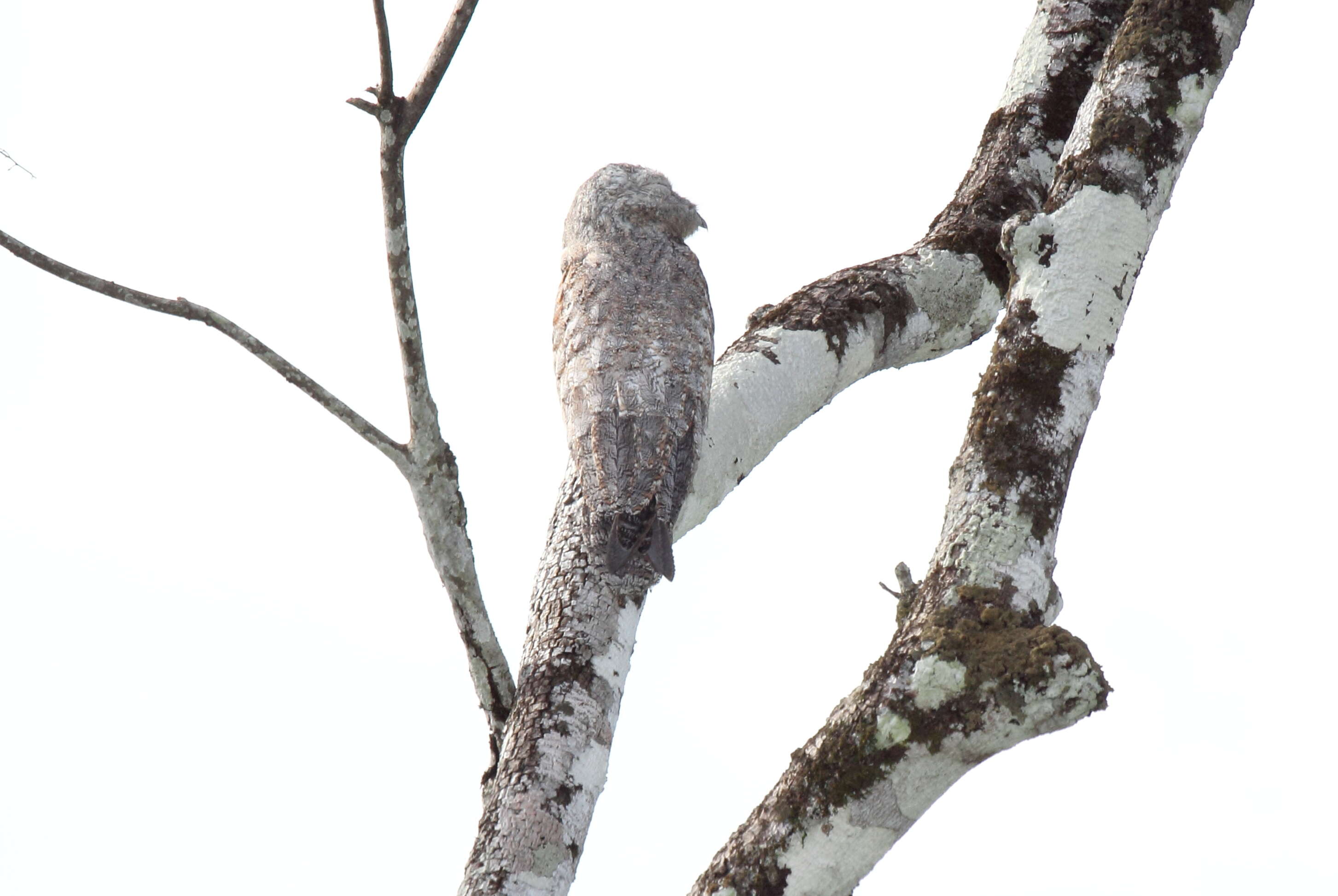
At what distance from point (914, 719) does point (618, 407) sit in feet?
6.14

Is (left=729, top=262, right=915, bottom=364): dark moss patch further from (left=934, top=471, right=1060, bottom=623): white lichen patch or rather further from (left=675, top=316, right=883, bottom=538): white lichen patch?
(left=934, top=471, right=1060, bottom=623): white lichen patch

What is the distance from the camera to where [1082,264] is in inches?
161

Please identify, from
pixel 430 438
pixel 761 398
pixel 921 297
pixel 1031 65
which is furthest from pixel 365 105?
pixel 1031 65

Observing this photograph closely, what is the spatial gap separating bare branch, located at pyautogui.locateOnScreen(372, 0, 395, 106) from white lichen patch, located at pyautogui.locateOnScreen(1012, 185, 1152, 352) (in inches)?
82.4

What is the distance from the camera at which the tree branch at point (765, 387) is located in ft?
12.0

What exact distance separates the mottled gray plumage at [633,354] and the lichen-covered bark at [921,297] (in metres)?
0.18

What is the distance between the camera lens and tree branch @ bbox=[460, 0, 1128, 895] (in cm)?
366

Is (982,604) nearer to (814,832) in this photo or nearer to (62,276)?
(814,832)

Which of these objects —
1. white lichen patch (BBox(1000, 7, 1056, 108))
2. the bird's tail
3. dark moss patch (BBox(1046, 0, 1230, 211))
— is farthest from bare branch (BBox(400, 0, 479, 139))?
white lichen patch (BBox(1000, 7, 1056, 108))

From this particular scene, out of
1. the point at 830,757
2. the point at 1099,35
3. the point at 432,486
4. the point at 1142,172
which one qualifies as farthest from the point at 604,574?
the point at 1099,35

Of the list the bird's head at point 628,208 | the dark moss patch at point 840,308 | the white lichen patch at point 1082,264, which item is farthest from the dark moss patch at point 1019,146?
the white lichen patch at point 1082,264

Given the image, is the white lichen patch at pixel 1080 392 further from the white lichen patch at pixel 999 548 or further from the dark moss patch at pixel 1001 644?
the dark moss patch at pixel 1001 644

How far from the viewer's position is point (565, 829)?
3627 mm

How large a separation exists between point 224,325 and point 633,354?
1553 millimetres
